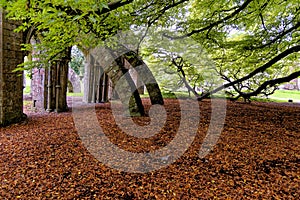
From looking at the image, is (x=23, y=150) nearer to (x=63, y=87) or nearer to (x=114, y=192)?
(x=114, y=192)

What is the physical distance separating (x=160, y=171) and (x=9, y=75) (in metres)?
3.92

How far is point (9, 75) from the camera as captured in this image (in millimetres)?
4238

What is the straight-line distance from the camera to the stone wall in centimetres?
407

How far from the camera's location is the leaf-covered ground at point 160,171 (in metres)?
1.77

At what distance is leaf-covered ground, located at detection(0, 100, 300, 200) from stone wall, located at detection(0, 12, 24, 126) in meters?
1.30

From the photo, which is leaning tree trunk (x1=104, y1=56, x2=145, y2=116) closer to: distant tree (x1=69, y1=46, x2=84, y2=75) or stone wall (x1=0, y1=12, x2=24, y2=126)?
stone wall (x1=0, y1=12, x2=24, y2=126)

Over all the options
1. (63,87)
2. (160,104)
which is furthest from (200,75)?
(63,87)

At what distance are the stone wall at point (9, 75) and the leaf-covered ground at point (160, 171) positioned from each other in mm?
1305

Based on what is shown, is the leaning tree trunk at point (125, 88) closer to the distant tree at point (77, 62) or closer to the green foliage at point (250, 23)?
the green foliage at point (250, 23)

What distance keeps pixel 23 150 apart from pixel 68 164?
90 centimetres

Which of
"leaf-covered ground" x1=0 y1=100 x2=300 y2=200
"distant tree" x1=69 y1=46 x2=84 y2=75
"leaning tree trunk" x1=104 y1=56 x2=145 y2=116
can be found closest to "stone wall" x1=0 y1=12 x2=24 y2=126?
"leaf-covered ground" x1=0 y1=100 x2=300 y2=200

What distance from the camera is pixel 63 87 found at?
6.43m

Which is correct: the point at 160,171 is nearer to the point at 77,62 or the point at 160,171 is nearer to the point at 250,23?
the point at 250,23

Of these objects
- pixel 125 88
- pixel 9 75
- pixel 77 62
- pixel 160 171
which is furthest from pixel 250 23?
pixel 77 62
